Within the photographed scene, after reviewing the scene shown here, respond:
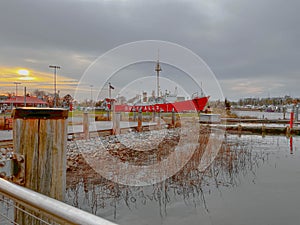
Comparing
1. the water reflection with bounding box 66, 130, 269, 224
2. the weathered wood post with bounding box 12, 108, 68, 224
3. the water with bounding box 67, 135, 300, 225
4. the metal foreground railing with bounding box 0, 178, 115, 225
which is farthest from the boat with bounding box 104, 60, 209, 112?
the metal foreground railing with bounding box 0, 178, 115, 225

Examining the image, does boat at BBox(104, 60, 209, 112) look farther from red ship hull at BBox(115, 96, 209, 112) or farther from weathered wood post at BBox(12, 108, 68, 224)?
weathered wood post at BBox(12, 108, 68, 224)

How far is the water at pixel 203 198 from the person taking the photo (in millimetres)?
4680

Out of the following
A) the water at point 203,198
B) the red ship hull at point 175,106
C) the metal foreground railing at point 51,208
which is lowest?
the water at point 203,198

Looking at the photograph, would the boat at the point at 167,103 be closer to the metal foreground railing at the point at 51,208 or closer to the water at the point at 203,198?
the water at the point at 203,198

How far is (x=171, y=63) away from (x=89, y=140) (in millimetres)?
4237

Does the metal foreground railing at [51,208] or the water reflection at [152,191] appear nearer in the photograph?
the metal foreground railing at [51,208]

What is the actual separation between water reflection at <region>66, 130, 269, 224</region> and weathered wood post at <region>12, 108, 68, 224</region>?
3.39 meters

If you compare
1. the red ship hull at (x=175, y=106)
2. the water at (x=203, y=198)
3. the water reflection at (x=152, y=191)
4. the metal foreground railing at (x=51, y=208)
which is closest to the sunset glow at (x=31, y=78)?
the red ship hull at (x=175, y=106)

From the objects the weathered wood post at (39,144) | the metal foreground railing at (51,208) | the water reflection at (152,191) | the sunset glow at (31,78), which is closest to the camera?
the metal foreground railing at (51,208)

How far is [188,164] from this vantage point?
25.4 feet

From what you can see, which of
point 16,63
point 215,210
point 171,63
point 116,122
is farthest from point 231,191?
point 16,63

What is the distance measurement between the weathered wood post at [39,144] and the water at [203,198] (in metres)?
3.34

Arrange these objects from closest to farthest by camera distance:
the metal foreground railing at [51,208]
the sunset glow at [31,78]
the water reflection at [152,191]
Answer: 1. the metal foreground railing at [51,208]
2. the water reflection at [152,191]
3. the sunset glow at [31,78]

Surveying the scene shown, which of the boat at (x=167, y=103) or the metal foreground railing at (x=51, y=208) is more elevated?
the boat at (x=167, y=103)
